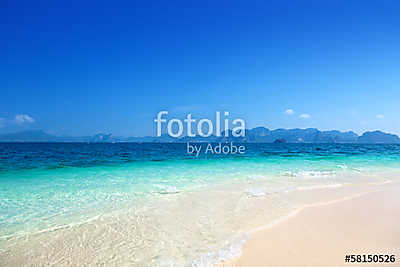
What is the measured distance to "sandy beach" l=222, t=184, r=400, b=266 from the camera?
3.45 metres

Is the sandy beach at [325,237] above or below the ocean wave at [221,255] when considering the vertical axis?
below

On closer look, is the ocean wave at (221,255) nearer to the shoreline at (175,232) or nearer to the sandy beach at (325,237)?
the shoreline at (175,232)

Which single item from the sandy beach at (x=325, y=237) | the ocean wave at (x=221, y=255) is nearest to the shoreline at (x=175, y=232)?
the ocean wave at (x=221, y=255)

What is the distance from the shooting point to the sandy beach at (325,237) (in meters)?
3.45

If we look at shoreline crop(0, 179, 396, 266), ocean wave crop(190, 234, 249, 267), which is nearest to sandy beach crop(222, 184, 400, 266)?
ocean wave crop(190, 234, 249, 267)

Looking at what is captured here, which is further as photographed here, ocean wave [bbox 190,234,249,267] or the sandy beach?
the sandy beach

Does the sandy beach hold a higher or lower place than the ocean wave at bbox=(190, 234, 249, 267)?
lower

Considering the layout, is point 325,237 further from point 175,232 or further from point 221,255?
point 175,232

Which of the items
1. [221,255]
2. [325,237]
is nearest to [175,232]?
[221,255]

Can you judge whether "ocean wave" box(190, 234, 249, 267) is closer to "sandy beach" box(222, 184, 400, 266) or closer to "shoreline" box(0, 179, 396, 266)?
"shoreline" box(0, 179, 396, 266)

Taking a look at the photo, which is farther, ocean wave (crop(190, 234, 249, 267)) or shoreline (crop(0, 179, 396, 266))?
shoreline (crop(0, 179, 396, 266))

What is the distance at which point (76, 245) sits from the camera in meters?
3.92

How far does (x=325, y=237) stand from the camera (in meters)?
4.19

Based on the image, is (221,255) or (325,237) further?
(325,237)
